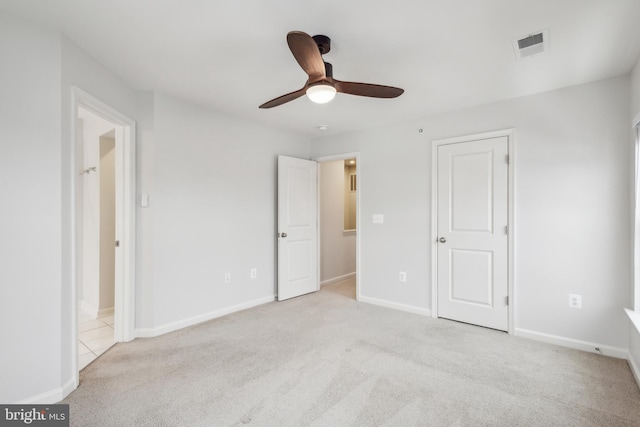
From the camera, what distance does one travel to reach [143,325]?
9.76 feet

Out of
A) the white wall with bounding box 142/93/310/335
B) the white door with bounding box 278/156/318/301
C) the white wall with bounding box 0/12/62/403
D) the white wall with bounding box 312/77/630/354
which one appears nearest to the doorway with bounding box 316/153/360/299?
the white door with bounding box 278/156/318/301

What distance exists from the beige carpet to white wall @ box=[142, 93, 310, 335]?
1.39ft

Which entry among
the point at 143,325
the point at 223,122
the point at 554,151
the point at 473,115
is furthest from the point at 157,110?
the point at 554,151

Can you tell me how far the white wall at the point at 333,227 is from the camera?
202 inches

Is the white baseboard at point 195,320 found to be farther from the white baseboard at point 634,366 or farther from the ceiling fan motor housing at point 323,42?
the white baseboard at point 634,366

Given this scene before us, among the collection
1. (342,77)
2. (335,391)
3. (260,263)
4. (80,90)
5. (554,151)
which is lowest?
(335,391)

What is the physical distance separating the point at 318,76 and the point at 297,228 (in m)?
2.71

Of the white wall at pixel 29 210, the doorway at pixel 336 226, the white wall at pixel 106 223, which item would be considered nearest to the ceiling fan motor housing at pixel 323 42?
the white wall at pixel 29 210

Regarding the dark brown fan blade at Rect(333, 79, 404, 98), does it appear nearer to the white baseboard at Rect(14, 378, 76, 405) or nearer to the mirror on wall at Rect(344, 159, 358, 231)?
the white baseboard at Rect(14, 378, 76, 405)

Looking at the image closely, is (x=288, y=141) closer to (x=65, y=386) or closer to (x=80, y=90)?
(x=80, y=90)

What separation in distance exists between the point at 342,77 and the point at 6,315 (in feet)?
9.04

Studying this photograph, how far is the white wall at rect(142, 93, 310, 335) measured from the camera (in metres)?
3.04

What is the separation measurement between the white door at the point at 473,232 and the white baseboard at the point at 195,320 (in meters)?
2.22

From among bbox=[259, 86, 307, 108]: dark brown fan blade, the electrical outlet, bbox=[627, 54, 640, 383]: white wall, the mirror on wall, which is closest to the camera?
bbox=[259, 86, 307, 108]: dark brown fan blade
